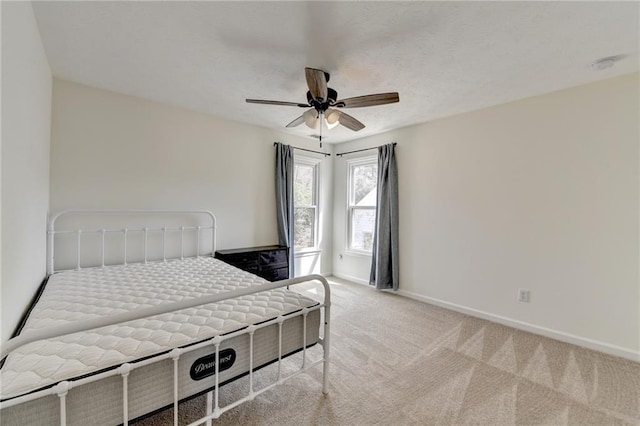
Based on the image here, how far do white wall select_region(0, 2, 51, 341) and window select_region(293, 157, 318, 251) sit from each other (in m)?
2.93

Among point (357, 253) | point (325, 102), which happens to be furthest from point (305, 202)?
point (325, 102)

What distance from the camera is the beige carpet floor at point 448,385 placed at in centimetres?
163

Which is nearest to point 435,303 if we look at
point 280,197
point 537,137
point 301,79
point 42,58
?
point 537,137

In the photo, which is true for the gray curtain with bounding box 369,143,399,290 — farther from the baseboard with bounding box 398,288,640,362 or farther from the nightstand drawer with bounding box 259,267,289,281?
the nightstand drawer with bounding box 259,267,289,281

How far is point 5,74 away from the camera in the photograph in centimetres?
124

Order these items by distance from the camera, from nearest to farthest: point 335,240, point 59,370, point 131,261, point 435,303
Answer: point 59,370 < point 131,261 < point 435,303 < point 335,240

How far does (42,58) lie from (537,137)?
4.38 m

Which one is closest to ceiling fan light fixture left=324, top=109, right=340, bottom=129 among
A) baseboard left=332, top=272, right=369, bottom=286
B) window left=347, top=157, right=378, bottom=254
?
window left=347, top=157, right=378, bottom=254

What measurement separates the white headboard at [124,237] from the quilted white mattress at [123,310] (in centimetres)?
27

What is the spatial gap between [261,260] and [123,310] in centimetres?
196

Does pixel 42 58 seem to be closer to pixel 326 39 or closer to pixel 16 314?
pixel 16 314

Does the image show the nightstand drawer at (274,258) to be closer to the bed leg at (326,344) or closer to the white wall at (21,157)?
the bed leg at (326,344)

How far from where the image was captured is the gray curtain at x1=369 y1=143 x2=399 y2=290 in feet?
12.8

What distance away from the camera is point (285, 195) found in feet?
13.3
